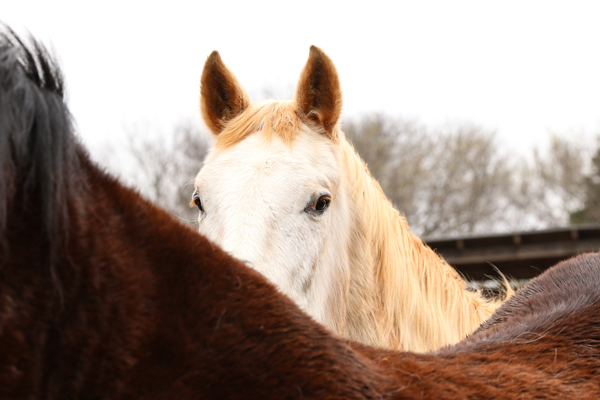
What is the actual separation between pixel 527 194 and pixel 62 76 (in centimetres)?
2722

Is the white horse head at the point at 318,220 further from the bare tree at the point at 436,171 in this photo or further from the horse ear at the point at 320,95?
the bare tree at the point at 436,171

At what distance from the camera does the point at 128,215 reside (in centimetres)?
108

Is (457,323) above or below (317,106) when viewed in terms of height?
below

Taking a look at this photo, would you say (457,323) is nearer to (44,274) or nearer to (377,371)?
(377,371)

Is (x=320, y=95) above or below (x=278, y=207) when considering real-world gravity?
above

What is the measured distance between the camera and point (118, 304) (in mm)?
938

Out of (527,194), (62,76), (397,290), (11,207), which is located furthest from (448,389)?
(527,194)

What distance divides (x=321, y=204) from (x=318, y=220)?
0.31 ft

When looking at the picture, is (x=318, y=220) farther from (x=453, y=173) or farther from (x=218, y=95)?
(x=453, y=173)

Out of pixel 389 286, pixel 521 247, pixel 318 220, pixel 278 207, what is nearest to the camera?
pixel 278 207

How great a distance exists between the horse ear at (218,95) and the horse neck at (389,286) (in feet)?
2.32

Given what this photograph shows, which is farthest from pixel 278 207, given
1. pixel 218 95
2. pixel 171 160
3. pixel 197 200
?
pixel 171 160

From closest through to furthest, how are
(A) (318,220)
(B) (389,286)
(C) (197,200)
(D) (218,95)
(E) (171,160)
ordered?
1. (A) (318,220)
2. (C) (197,200)
3. (B) (389,286)
4. (D) (218,95)
5. (E) (171,160)

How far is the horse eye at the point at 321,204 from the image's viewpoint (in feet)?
8.94
